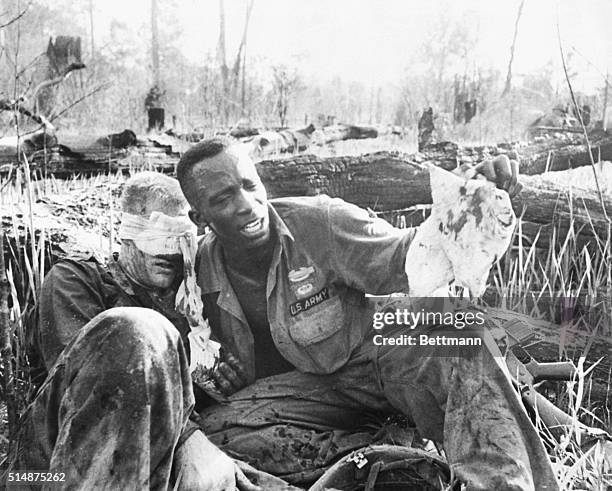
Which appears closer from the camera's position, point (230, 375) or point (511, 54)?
point (230, 375)

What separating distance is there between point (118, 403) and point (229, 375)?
2.57ft

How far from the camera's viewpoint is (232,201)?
2.46 m

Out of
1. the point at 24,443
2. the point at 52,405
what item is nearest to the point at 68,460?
the point at 52,405

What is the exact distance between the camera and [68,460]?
1761 millimetres

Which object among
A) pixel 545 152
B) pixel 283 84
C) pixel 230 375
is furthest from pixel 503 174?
pixel 230 375

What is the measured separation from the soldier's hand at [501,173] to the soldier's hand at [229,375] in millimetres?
1013

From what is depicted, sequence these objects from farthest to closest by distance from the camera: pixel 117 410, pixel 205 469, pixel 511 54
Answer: pixel 511 54, pixel 205 469, pixel 117 410

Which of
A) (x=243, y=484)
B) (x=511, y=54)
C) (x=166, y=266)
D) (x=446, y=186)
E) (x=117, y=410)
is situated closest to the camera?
(x=117, y=410)

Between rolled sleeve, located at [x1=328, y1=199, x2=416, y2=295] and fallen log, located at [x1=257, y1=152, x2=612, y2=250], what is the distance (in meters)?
0.23

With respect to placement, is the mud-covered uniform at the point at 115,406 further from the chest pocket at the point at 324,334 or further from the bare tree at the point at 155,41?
the bare tree at the point at 155,41

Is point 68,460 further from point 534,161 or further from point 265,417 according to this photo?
point 534,161

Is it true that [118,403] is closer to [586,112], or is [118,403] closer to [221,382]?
[221,382]

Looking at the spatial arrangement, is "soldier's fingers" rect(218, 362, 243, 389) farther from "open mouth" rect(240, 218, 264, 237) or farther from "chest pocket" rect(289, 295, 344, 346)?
"open mouth" rect(240, 218, 264, 237)

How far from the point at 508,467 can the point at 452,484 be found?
0.17 metres
